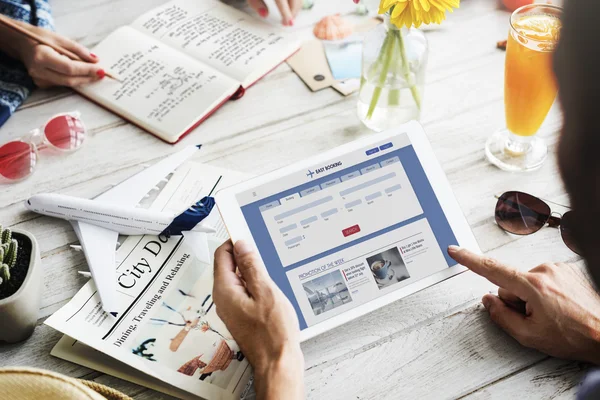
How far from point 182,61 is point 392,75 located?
45cm

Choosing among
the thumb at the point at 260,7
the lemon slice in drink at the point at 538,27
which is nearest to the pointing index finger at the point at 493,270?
the lemon slice in drink at the point at 538,27

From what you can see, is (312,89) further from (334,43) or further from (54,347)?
(54,347)

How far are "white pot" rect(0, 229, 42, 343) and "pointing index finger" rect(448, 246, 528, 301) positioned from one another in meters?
0.60

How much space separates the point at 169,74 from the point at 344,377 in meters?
0.71

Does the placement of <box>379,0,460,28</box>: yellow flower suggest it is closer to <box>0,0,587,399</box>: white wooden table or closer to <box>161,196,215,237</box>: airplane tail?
<box>0,0,587,399</box>: white wooden table

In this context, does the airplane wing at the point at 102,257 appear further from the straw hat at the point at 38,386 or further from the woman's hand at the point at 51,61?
the woman's hand at the point at 51,61

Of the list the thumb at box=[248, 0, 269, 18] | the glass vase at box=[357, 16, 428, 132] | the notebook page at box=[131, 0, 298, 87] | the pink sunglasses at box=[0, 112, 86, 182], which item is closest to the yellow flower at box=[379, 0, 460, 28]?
the glass vase at box=[357, 16, 428, 132]

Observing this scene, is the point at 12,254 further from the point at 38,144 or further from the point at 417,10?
the point at 417,10

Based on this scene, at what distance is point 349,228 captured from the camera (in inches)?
34.8

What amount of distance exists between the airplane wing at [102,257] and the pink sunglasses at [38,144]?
0.59 feet

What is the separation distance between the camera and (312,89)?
1216mm

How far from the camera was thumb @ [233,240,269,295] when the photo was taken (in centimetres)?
82

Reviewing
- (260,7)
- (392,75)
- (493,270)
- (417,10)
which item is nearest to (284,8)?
(260,7)

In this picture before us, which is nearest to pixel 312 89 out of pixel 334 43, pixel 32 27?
pixel 334 43
